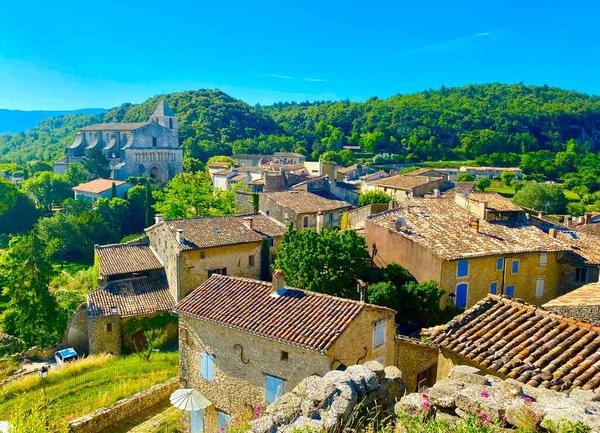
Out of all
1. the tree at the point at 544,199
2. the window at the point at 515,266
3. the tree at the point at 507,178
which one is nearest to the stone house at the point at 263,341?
the window at the point at 515,266

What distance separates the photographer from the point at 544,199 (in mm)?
72438

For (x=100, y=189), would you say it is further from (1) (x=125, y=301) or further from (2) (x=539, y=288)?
(2) (x=539, y=288)

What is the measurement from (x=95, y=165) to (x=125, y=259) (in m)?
63.0

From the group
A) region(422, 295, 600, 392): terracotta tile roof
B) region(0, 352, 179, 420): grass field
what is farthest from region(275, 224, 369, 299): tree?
region(422, 295, 600, 392): terracotta tile roof

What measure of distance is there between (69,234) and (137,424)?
1788 inches

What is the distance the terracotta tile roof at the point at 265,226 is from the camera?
34.6 metres

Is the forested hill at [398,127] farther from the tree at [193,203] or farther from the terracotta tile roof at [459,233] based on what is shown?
the terracotta tile roof at [459,233]

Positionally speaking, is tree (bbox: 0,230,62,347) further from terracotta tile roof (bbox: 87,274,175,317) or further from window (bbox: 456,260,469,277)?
window (bbox: 456,260,469,277)

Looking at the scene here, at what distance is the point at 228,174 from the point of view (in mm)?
77188

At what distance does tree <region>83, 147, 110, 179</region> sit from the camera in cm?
8819

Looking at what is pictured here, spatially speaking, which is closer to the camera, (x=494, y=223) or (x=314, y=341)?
(x=314, y=341)

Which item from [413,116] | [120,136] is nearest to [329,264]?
[120,136]

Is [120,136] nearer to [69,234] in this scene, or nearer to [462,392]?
[69,234]

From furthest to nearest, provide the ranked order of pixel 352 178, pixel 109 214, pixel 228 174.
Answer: pixel 352 178
pixel 228 174
pixel 109 214
